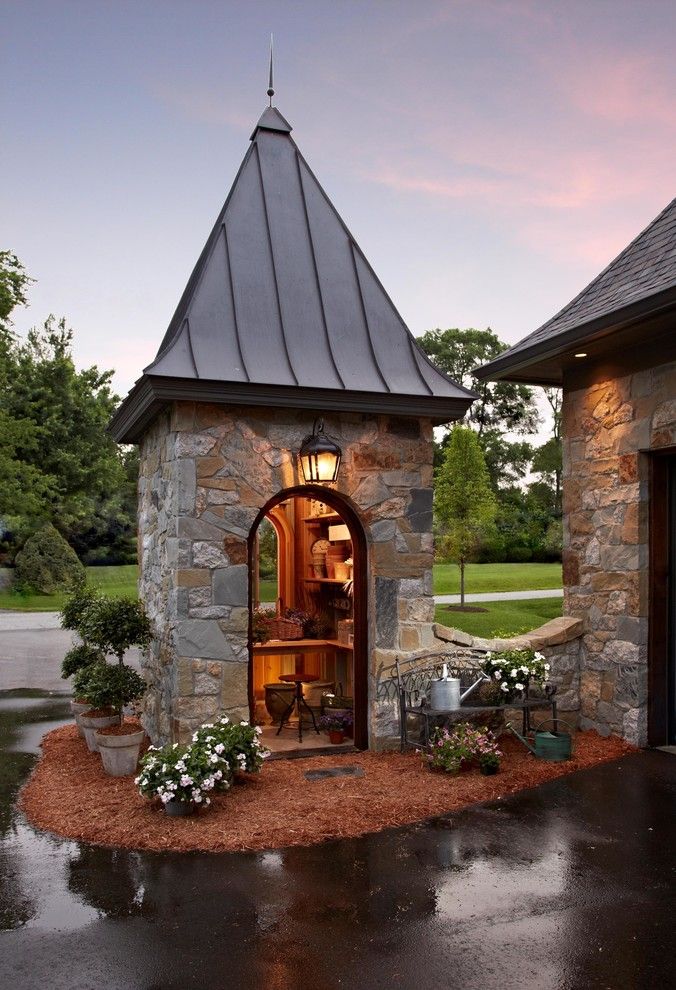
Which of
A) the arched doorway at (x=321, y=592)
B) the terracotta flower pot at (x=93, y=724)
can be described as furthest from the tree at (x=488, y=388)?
the terracotta flower pot at (x=93, y=724)

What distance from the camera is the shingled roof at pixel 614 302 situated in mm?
5805

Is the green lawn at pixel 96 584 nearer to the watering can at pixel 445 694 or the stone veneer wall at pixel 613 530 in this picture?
the stone veneer wall at pixel 613 530

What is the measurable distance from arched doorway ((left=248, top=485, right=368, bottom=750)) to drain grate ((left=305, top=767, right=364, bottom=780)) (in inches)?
23.8

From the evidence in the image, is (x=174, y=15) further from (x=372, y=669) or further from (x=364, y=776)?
(x=364, y=776)

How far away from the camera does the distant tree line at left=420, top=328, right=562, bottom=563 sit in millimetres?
17984

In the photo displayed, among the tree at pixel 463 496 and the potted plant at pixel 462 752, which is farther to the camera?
the tree at pixel 463 496

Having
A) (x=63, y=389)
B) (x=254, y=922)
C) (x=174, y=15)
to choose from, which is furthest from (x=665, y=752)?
(x=63, y=389)

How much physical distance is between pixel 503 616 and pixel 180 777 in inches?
456

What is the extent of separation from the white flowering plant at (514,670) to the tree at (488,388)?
28.1m

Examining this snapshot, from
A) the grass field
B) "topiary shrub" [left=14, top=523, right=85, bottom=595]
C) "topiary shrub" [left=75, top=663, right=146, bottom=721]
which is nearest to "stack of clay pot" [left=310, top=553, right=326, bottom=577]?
"topiary shrub" [left=75, top=663, right=146, bottom=721]

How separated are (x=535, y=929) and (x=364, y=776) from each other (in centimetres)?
240

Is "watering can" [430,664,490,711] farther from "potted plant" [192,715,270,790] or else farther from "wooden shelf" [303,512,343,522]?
Answer: "wooden shelf" [303,512,343,522]

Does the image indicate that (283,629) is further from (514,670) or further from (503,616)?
(503,616)

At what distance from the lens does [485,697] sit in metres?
6.61
